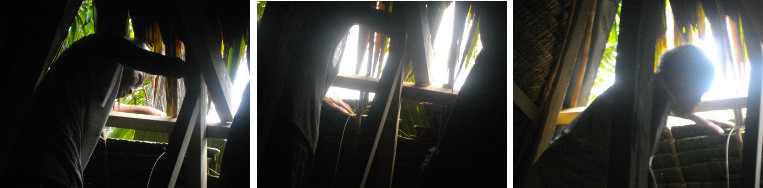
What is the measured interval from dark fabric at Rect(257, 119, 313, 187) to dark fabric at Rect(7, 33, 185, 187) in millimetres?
895

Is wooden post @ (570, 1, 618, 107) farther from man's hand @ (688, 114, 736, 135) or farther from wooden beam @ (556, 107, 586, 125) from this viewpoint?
man's hand @ (688, 114, 736, 135)

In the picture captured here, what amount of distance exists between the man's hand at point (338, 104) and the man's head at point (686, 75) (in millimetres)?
1741

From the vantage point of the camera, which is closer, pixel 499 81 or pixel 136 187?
pixel 499 81

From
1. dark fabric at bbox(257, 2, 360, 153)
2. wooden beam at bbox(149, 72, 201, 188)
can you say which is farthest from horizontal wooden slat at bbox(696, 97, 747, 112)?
wooden beam at bbox(149, 72, 201, 188)

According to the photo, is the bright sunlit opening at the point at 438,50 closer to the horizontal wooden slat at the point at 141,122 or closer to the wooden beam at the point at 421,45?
the wooden beam at the point at 421,45

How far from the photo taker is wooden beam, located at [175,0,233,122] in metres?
2.07

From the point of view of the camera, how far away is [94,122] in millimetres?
2609

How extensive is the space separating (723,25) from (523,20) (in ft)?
2.12

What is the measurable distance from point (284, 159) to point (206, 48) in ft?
2.29

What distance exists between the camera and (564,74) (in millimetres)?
2336

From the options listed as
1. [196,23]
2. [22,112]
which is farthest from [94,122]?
[196,23]

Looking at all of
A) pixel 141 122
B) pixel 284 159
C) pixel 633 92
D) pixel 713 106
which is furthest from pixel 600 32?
pixel 141 122

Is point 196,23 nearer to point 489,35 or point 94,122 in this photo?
point 94,122

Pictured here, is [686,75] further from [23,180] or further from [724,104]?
[23,180]
